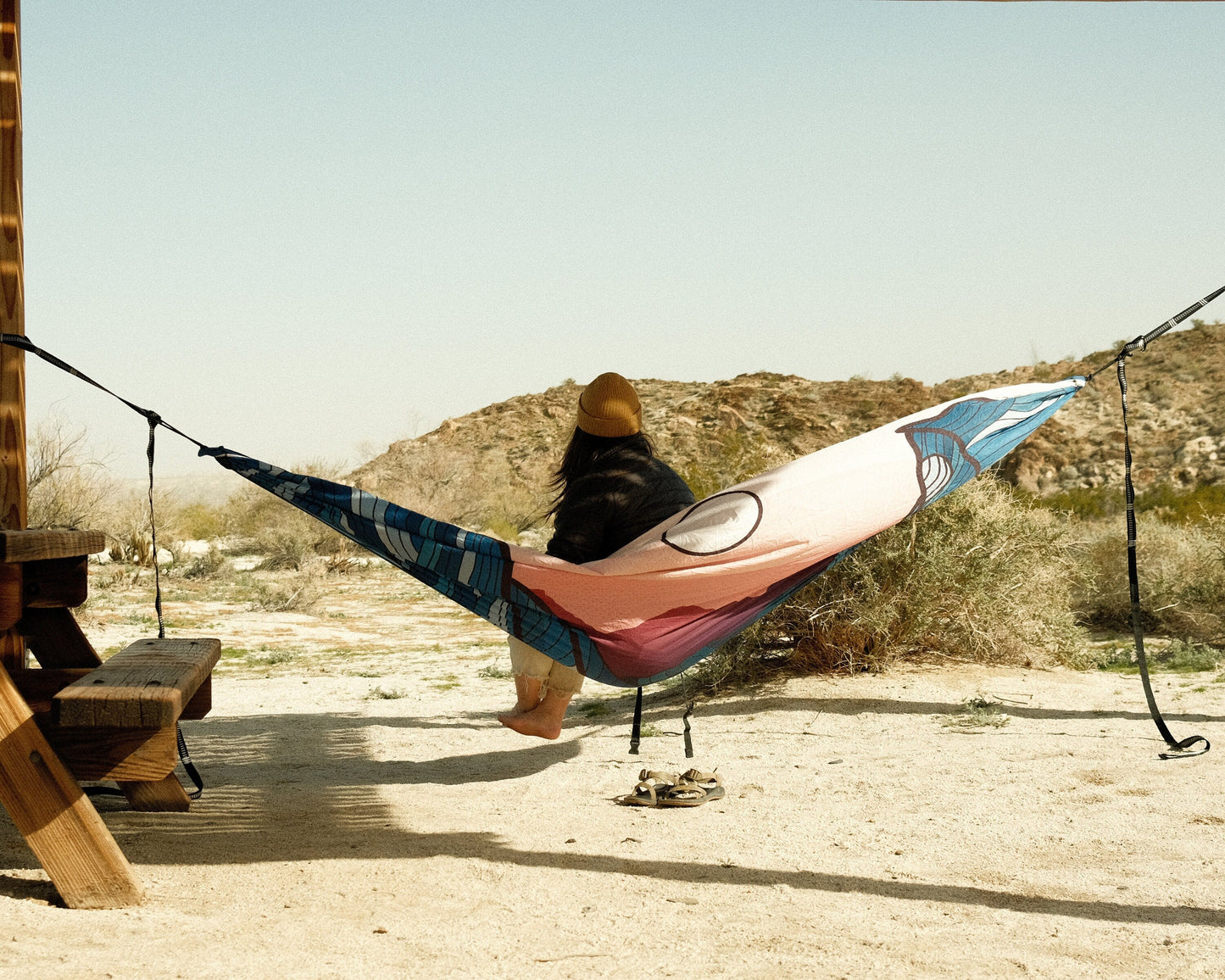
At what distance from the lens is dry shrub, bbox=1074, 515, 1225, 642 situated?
7.34 metres

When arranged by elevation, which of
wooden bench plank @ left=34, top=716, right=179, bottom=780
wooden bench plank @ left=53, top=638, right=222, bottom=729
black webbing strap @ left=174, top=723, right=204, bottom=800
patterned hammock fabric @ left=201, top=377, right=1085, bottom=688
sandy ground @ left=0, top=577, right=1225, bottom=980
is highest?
patterned hammock fabric @ left=201, top=377, right=1085, bottom=688

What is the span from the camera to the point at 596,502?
3.33 m

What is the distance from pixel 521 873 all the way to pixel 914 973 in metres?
1.05

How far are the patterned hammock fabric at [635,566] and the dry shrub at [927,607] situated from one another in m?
2.02

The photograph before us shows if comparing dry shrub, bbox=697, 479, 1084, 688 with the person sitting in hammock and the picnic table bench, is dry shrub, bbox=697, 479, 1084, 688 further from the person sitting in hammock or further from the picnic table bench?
the picnic table bench

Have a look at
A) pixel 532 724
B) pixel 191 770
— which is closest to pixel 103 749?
pixel 191 770

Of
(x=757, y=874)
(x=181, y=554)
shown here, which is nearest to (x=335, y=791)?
(x=757, y=874)

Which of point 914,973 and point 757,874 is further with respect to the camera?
point 757,874

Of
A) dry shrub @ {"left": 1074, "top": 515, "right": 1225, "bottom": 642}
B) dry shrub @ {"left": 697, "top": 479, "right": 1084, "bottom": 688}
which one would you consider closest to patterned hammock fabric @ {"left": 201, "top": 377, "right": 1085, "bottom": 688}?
dry shrub @ {"left": 697, "top": 479, "right": 1084, "bottom": 688}

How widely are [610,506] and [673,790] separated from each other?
0.95m

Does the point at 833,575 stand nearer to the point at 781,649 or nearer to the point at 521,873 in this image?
the point at 781,649

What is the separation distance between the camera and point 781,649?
5609mm

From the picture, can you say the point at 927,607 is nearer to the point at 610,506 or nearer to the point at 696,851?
the point at 610,506

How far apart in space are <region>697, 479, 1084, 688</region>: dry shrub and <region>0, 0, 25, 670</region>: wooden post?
11.4 ft
